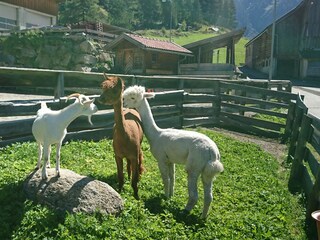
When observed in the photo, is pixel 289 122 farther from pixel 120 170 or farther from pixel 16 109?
pixel 16 109

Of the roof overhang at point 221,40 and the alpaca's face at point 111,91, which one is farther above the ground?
the roof overhang at point 221,40

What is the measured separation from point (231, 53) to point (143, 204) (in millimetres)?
30514

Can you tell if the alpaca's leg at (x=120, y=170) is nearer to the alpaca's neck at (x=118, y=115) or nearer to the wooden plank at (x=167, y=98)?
the alpaca's neck at (x=118, y=115)

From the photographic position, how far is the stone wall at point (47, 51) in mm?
30266

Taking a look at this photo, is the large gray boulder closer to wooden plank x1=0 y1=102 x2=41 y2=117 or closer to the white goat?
the white goat

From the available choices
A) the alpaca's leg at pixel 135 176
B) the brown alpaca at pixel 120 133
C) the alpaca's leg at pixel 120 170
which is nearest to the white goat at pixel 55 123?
the brown alpaca at pixel 120 133

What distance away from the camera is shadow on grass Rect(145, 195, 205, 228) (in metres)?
5.36

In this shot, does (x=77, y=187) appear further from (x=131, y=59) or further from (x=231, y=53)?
(x=231, y=53)

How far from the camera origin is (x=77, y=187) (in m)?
5.07

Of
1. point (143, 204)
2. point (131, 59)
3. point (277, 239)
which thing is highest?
point (131, 59)

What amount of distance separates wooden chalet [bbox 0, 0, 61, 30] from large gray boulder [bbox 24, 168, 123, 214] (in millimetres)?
30776

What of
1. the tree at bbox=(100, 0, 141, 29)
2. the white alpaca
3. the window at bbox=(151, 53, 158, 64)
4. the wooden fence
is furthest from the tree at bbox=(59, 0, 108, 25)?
the white alpaca

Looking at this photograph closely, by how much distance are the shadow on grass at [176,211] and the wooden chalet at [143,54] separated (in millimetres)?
25693

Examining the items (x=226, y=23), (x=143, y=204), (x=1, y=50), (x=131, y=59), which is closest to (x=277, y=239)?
(x=143, y=204)
